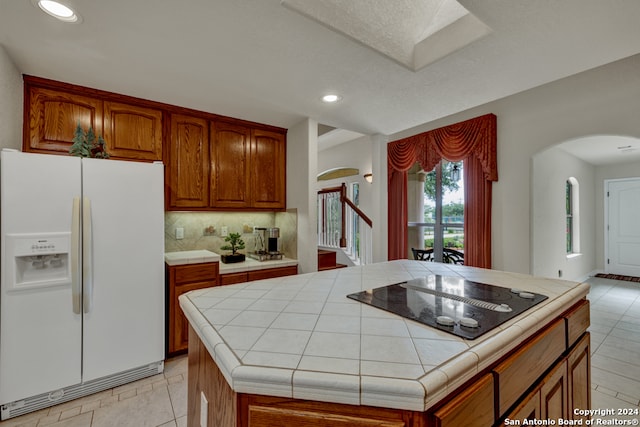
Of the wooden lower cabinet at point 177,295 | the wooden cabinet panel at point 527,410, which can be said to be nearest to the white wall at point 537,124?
the wooden cabinet panel at point 527,410

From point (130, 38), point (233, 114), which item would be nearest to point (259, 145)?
point (233, 114)

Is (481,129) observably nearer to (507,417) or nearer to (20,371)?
(507,417)

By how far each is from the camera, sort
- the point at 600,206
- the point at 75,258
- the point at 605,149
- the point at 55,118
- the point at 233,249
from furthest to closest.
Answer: the point at 600,206, the point at 605,149, the point at 233,249, the point at 55,118, the point at 75,258

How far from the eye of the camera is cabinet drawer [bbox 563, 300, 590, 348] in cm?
130

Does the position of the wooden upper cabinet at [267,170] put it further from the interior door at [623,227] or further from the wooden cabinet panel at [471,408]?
the interior door at [623,227]

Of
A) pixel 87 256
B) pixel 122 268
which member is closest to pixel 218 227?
pixel 122 268

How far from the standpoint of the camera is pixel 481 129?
3.71 m

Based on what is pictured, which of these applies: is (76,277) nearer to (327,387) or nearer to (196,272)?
(196,272)

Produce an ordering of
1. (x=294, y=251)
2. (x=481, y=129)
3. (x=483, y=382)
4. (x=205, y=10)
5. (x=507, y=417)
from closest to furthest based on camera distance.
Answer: (x=483, y=382)
(x=507, y=417)
(x=205, y=10)
(x=294, y=251)
(x=481, y=129)

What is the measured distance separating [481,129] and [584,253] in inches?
166

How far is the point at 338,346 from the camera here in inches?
32.1

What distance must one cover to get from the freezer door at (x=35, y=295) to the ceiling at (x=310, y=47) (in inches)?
30.0

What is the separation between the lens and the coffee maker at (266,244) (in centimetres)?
318

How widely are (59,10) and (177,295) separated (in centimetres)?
208
